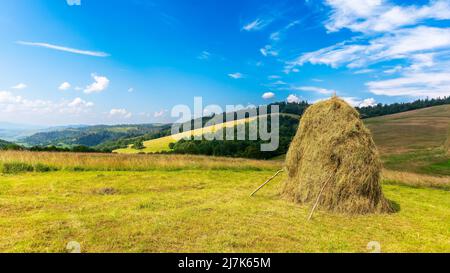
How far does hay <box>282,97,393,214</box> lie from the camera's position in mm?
10000

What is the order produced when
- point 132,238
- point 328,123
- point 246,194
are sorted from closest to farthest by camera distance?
point 132,238 → point 328,123 → point 246,194

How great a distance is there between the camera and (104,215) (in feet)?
27.9

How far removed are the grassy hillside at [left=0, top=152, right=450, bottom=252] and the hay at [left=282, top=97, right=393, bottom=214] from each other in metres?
0.53

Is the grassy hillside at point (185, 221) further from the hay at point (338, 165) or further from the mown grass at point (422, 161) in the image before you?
the mown grass at point (422, 161)

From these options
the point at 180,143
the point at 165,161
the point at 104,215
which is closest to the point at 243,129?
the point at 180,143

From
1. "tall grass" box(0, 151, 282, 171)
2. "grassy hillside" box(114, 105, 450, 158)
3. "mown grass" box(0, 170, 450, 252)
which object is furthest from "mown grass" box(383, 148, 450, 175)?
"mown grass" box(0, 170, 450, 252)

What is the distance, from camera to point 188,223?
26.1 feet

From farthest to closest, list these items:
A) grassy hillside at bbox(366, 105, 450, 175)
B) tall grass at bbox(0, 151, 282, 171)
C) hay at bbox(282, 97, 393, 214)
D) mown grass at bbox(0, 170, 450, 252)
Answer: grassy hillside at bbox(366, 105, 450, 175) < tall grass at bbox(0, 151, 282, 171) < hay at bbox(282, 97, 393, 214) < mown grass at bbox(0, 170, 450, 252)

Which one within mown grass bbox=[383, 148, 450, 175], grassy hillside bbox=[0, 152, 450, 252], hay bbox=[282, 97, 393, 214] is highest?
hay bbox=[282, 97, 393, 214]

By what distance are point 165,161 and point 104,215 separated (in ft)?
41.4

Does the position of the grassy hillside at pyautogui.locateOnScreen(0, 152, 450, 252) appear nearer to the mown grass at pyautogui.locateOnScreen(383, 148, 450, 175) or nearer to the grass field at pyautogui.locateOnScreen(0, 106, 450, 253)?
the grass field at pyautogui.locateOnScreen(0, 106, 450, 253)

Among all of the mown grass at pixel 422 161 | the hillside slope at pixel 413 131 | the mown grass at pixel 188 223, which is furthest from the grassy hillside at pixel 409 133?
the mown grass at pixel 188 223
